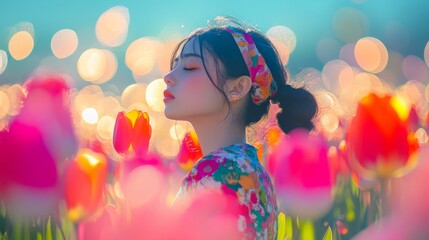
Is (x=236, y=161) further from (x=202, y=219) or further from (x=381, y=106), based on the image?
(x=381, y=106)

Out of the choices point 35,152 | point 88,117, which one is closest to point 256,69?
point 35,152

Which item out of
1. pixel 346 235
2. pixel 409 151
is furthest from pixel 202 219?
pixel 346 235

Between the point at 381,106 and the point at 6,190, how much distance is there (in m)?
1.39

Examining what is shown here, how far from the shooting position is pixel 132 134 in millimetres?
2930

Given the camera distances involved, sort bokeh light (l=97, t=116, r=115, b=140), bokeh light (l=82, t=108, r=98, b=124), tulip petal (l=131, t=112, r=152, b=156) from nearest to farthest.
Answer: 1. tulip petal (l=131, t=112, r=152, b=156)
2. bokeh light (l=82, t=108, r=98, b=124)
3. bokeh light (l=97, t=116, r=115, b=140)

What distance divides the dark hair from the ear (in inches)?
0.6

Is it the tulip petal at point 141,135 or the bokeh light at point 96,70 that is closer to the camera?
the tulip petal at point 141,135

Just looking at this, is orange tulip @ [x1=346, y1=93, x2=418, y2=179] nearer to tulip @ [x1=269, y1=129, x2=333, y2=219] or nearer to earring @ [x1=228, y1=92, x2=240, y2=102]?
tulip @ [x1=269, y1=129, x2=333, y2=219]

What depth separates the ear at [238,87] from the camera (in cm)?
192

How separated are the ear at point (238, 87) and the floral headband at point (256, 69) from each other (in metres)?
0.02

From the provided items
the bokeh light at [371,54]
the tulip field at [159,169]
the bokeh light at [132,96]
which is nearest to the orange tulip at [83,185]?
the tulip field at [159,169]

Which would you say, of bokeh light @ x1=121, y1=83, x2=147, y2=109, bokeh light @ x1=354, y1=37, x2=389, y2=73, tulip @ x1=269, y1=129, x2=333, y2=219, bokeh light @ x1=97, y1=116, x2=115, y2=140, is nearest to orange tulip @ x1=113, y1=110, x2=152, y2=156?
bokeh light @ x1=97, y1=116, x2=115, y2=140

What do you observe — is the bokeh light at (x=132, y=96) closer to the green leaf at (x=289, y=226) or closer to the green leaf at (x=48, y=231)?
the green leaf at (x=289, y=226)

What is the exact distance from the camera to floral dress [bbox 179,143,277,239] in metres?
1.57
